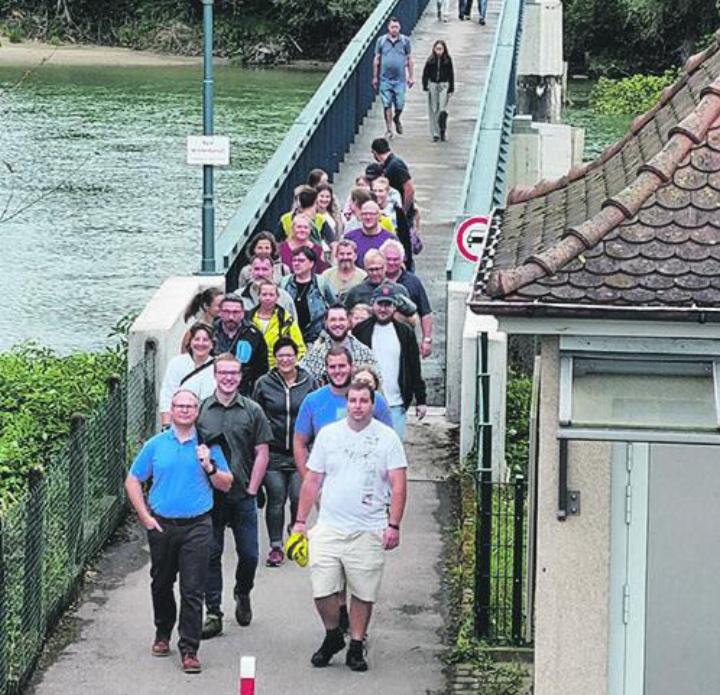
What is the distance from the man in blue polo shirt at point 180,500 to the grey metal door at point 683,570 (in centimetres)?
251

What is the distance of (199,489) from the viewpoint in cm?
1116

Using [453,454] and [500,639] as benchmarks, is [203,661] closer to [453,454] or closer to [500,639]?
[500,639]

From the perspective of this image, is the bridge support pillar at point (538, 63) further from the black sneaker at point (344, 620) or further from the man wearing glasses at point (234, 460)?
the black sneaker at point (344, 620)

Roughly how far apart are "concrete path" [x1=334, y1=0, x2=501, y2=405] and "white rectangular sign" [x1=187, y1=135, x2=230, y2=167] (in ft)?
7.97

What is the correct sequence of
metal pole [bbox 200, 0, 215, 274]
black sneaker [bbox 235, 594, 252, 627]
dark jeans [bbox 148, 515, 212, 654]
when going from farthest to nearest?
metal pole [bbox 200, 0, 215, 274] → black sneaker [bbox 235, 594, 252, 627] → dark jeans [bbox 148, 515, 212, 654]

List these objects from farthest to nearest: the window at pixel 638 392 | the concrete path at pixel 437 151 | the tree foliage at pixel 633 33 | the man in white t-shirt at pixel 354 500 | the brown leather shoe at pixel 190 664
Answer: the tree foliage at pixel 633 33 → the concrete path at pixel 437 151 → the brown leather shoe at pixel 190 664 → the man in white t-shirt at pixel 354 500 → the window at pixel 638 392

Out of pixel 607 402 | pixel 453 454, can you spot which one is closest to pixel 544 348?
pixel 607 402

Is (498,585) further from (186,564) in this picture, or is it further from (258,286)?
(258,286)

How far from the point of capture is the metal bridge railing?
1927 cm

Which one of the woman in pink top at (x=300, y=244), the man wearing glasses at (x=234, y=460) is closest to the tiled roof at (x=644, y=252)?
the man wearing glasses at (x=234, y=460)

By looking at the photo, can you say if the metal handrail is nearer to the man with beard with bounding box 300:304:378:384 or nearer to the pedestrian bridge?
the pedestrian bridge

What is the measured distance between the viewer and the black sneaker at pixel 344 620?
11.7 metres

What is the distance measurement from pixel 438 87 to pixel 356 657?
645 inches

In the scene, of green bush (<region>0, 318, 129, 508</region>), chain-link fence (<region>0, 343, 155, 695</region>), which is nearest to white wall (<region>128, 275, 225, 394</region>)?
chain-link fence (<region>0, 343, 155, 695</region>)
